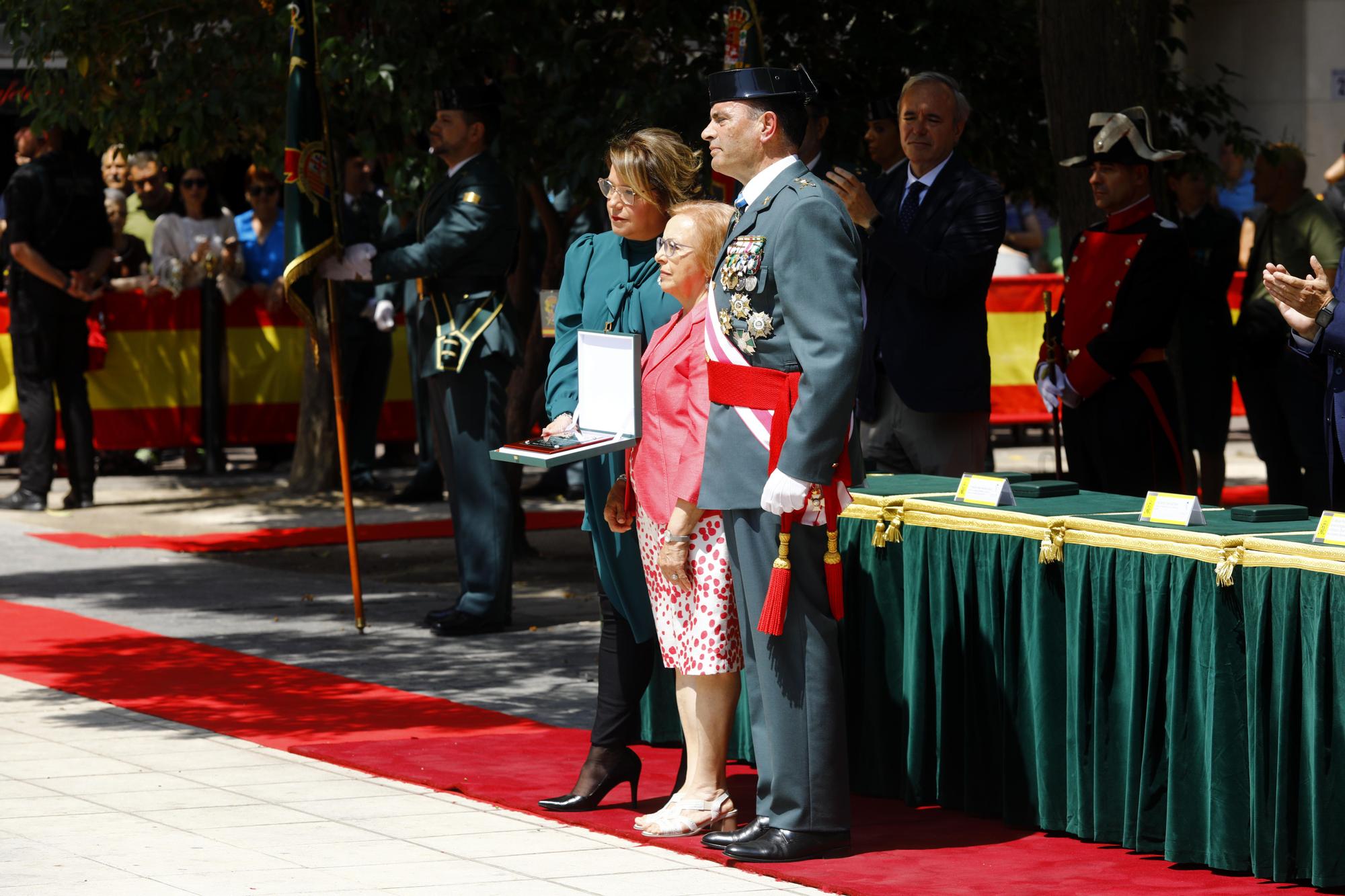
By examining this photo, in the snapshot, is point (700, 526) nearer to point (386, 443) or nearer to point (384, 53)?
point (384, 53)

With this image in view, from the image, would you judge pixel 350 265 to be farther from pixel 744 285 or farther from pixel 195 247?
pixel 195 247

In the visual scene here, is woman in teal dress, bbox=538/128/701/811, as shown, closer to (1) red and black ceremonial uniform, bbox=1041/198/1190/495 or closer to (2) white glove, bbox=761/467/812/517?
(2) white glove, bbox=761/467/812/517

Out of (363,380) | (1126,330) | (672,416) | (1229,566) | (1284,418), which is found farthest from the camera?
(363,380)

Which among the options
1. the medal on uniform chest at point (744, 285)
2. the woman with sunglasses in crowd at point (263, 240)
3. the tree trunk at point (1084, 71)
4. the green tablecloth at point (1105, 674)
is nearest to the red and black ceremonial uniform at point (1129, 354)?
the green tablecloth at point (1105, 674)

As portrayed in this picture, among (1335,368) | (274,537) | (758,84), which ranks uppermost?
(758,84)

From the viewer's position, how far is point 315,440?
1444 centimetres

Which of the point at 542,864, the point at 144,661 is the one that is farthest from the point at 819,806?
the point at 144,661

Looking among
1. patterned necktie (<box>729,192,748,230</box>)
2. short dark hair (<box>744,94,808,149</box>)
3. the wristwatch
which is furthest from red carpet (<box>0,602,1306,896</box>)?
short dark hair (<box>744,94,808,149</box>)

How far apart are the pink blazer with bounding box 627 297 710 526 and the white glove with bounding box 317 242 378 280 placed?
3394mm

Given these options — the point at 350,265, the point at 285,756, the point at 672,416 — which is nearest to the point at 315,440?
the point at 350,265

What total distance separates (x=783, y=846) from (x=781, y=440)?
102 cm

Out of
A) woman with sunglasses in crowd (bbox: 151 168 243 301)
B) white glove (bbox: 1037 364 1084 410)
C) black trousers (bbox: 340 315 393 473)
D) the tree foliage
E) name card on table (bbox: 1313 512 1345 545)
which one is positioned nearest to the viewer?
name card on table (bbox: 1313 512 1345 545)

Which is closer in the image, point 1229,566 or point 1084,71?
point 1229,566

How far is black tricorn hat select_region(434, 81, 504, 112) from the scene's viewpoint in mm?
9000
